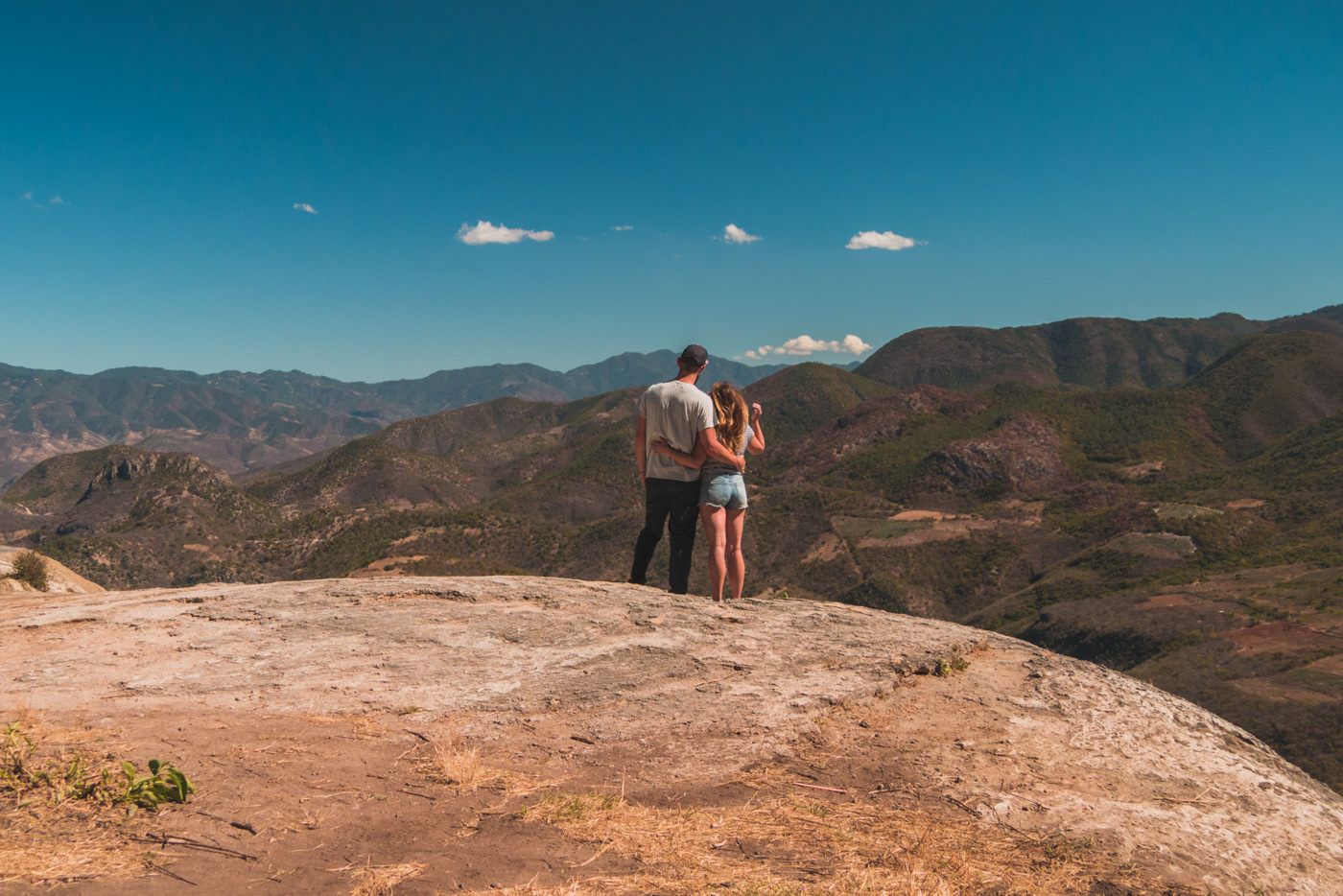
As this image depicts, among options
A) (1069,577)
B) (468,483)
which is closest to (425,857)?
(1069,577)

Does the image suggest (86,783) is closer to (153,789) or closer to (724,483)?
(153,789)

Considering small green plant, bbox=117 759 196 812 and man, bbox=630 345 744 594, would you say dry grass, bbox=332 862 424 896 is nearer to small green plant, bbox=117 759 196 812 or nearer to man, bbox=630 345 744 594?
small green plant, bbox=117 759 196 812

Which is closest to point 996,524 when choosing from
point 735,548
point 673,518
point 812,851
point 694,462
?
point 735,548

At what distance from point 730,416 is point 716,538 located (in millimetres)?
1504

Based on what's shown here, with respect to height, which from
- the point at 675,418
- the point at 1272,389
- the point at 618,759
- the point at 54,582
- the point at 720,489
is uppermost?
the point at 1272,389

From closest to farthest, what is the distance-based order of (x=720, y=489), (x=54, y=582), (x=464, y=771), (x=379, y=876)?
(x=379, y=876), (x=464, y=771), (x=720, y=489), (x=54, y=582)

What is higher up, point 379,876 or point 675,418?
point 675,418

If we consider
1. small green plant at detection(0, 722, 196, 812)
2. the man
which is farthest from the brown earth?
the man

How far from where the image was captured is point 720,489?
783cm

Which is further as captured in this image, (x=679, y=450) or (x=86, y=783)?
(x=679, y=450)

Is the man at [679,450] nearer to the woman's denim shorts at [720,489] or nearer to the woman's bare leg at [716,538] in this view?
the woman's denim shorts at [720,489]

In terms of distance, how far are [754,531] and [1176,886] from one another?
301ft

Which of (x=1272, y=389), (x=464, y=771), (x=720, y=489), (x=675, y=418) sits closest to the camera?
(x=464, y=771)

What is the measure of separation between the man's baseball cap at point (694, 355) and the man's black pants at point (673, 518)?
145 centimetres
